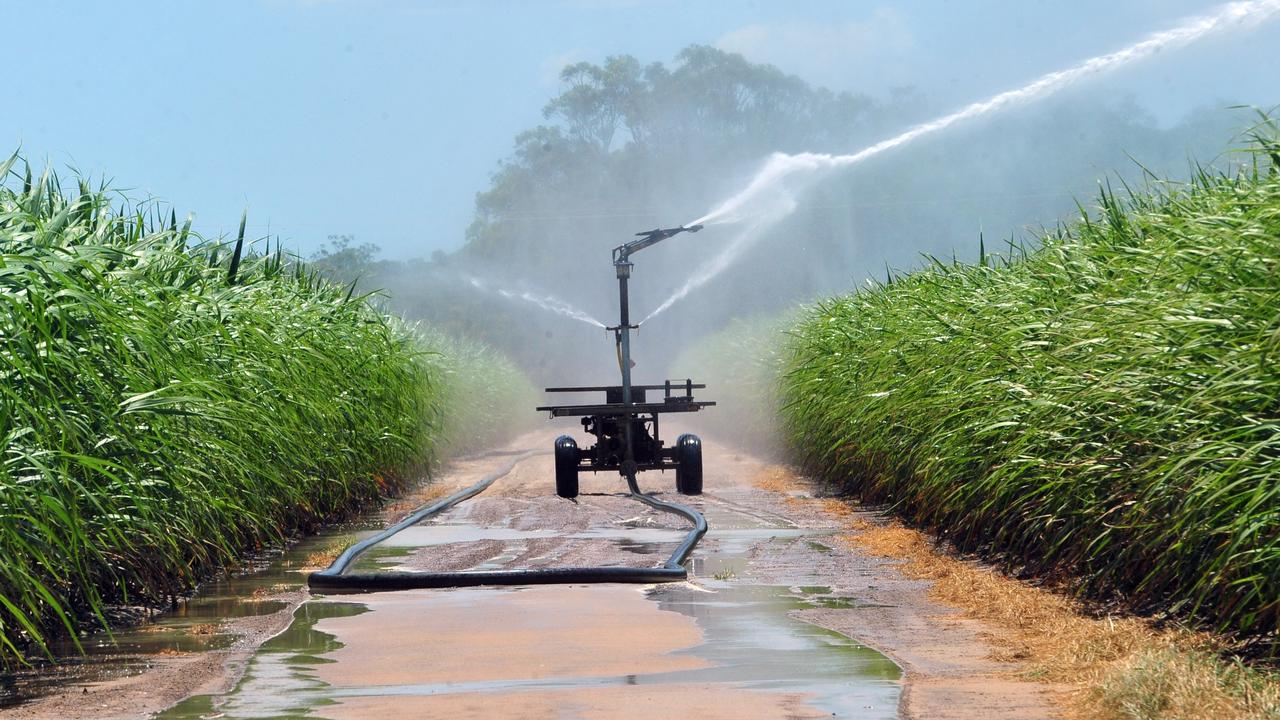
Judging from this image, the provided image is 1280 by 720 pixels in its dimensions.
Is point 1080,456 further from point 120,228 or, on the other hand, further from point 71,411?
point 120,228

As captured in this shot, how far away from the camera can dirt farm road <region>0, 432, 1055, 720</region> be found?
7.00 m

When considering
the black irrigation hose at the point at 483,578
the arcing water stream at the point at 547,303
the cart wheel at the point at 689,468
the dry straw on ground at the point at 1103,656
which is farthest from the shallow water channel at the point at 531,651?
the arcing water stream at the point at 547,303

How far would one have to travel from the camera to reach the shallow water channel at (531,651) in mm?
7066

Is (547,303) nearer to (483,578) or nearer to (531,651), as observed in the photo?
(483,578)

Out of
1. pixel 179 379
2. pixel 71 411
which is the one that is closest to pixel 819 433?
pixel 179 379

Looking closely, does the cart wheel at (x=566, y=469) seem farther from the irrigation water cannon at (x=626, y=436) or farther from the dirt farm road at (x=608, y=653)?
the dirt farm road at (x=608, y=653)

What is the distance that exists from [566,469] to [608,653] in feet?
35.6

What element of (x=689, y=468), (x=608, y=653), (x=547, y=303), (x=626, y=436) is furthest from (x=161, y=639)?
(x=547, y=303)

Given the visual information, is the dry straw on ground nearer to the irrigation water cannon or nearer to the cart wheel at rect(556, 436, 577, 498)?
the irrigation water cannon

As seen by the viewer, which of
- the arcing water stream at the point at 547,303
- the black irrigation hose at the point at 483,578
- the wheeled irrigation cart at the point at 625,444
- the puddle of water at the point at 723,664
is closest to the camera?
the puddle of water at the point at 723,664

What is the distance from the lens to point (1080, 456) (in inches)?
376

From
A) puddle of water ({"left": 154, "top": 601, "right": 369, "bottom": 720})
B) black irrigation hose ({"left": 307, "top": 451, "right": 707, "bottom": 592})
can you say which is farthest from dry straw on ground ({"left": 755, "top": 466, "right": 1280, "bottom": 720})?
puddle of water ({"left": 154, "top": 601, "right": 369, "bottom": 720})

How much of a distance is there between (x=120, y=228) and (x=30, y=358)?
5451mm

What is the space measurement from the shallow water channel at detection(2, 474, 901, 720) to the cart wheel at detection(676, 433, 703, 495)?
275 inches
